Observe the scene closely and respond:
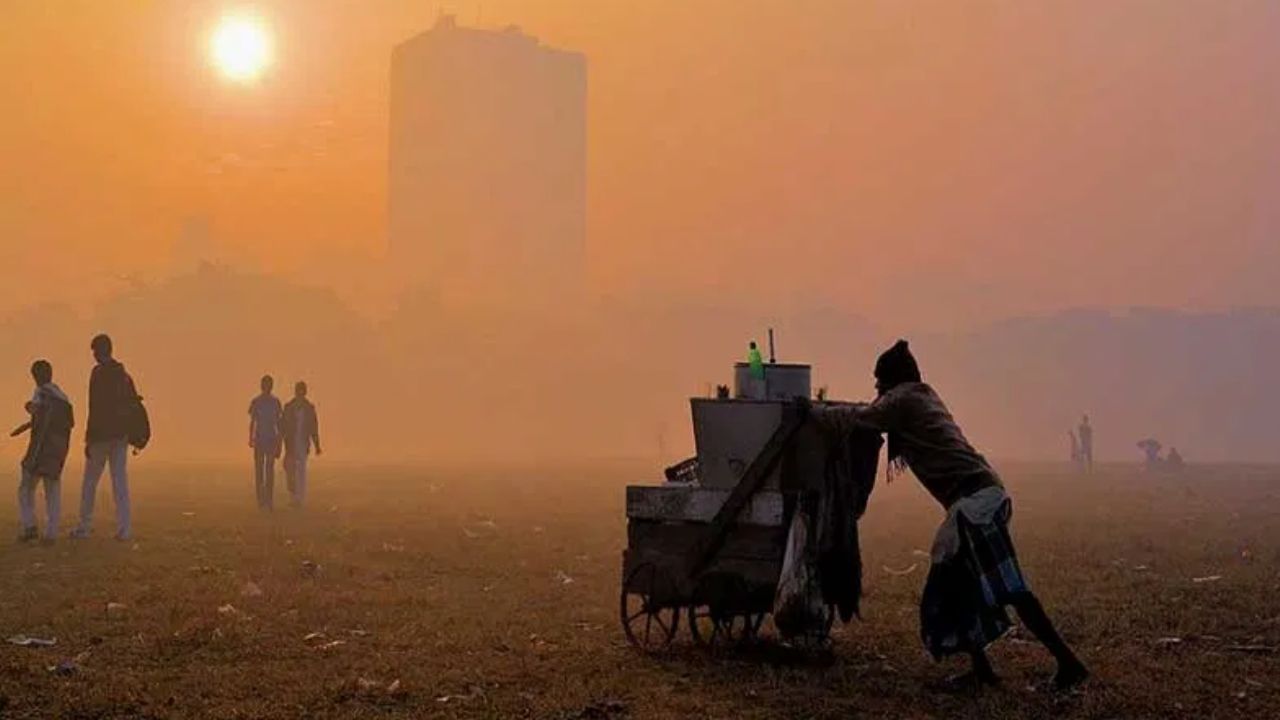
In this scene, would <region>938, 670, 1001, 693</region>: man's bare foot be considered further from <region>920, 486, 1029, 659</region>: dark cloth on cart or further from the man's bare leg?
the man's bare leg

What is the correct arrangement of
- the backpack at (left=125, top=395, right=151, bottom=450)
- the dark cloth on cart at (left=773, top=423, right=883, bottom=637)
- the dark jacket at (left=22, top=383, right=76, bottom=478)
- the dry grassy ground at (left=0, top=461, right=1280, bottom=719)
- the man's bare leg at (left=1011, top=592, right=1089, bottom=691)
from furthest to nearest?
the backpack at (left=125, top=395, right=151, bottom=450) → the dark jacket at (left=22, top=383, right=76, bottom=478) → the dark cloth on cart at (left=773, top=423, right=883, bottom=637) → the man's bare leg at (left=1011, top=592, right=1089, bottom=691) → the dry grassy ground at (left=0, top=461, right=1280, bottom=719)

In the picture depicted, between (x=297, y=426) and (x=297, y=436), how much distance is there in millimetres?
234

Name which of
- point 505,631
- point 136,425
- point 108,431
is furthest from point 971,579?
point 108,431

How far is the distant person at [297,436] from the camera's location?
2644 cm

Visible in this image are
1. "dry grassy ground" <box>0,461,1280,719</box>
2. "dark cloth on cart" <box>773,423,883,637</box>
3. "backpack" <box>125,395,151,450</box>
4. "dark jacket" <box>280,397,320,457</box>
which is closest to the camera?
"dry grassy ground" <box>0,461,1280,719</box>

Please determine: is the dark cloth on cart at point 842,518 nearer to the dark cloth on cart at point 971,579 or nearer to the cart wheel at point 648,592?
the dark cloth on cart at point 971,579

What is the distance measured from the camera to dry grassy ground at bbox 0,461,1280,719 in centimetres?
855

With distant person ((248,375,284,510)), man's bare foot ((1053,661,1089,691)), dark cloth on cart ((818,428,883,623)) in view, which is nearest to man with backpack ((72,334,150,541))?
distant person ((248,375,284,510))

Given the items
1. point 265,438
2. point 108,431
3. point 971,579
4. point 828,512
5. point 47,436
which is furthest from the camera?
point 265,438

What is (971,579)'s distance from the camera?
8875 mm

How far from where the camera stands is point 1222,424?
18025cm

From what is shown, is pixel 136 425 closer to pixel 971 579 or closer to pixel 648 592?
pixel 648 592

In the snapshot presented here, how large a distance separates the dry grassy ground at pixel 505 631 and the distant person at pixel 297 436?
3.61 metres

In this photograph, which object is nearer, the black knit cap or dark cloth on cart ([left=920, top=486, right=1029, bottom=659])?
dark cloth on cart ([left=920, top=486, right=1029, bottom=659])
